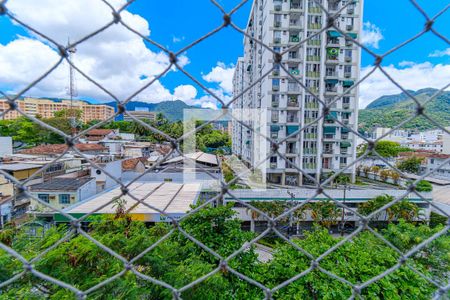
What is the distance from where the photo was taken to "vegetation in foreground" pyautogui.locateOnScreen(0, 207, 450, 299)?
1.13 metres

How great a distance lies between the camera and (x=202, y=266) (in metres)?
1.46

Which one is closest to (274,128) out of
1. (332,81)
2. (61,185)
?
(332,81)

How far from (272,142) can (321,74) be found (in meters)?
7.86

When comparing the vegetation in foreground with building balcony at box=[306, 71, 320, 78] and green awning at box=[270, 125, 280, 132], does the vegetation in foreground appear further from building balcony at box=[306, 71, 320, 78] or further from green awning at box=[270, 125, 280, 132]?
building balcony at box=[306, 71, 320, 78]

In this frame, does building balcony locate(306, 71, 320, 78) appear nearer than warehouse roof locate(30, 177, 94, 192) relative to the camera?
No

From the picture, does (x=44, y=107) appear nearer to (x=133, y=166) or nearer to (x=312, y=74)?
(x=133, y=166)

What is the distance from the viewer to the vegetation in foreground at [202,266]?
113cm

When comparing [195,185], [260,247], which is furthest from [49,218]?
[260,247]

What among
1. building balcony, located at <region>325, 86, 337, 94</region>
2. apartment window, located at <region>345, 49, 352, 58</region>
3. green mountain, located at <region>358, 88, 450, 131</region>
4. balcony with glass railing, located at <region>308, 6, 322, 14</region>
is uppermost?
balcony with glass railing, located at <region>308, 6, 322, 14</region>

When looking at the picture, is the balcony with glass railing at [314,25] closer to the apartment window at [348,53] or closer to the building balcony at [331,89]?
the apartment window at [348,53]

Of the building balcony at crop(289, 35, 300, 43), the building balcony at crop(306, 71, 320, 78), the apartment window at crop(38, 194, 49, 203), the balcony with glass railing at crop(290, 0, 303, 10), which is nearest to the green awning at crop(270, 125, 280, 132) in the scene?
the building balcony at crop(306, 71, 320, 78)

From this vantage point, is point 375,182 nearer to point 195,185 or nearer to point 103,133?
point 195,185

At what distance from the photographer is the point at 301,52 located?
284 inches

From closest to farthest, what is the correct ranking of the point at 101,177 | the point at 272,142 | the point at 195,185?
1. the point at 272,142
2. the point at 101,177
3. the point at 195,185
